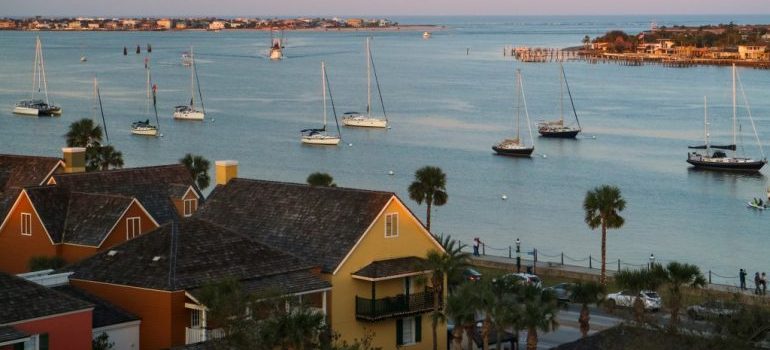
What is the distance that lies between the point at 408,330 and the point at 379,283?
66.6 inches

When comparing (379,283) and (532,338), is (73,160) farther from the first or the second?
(532,338)

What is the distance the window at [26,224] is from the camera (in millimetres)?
42166

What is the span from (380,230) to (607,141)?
9009cm

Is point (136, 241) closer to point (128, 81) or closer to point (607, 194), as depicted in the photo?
point (607, 194)

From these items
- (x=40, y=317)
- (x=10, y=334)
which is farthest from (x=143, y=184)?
(x=10, y=334)

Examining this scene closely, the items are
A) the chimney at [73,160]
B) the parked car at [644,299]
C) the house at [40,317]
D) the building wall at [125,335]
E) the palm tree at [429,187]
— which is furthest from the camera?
the palm tree at [429,187]

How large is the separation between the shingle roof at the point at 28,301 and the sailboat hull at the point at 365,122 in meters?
104

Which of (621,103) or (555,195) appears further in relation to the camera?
(621,103)

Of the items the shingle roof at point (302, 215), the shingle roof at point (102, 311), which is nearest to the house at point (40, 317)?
the shingle roof at point (102, 311)

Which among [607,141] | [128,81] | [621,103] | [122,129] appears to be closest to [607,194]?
[607,141]

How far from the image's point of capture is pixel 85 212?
41.9 m

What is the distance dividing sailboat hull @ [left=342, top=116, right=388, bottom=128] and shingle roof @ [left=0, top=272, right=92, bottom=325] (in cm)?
10399

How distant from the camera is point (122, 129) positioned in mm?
130500

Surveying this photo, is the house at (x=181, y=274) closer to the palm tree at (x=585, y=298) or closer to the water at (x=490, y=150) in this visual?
the palm tree at (x=585, y=298)
